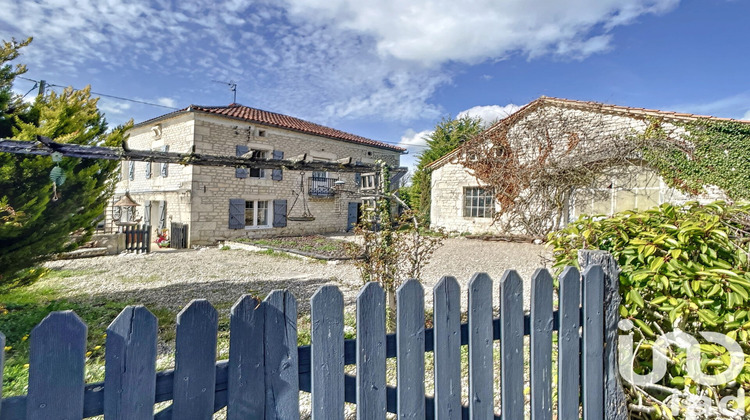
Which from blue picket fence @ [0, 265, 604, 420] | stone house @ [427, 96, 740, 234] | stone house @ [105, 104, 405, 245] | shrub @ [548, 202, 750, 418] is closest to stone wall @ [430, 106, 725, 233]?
stone house @ [427, 96, 740, 234]

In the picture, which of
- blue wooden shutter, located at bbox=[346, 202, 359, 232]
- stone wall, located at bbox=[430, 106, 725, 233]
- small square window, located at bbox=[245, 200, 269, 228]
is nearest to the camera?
stone wall, located at bbox=[430, 106, 725, 233]

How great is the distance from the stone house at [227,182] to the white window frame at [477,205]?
163 inches

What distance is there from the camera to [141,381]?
1021mm

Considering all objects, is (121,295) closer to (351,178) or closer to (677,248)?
(677,248)

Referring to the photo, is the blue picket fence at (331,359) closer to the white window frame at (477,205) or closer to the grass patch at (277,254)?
the grass patch at (277,254)

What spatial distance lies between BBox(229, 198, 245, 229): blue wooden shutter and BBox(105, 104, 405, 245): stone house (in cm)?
4

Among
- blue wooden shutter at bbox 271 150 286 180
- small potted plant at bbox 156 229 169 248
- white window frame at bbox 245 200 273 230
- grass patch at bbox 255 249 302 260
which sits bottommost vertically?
grass patch at bbox 255 249 302 260

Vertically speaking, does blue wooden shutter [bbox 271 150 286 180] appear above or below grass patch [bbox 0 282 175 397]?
above

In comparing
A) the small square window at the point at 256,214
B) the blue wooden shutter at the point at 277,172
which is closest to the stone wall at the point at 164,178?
the small square window at the point at 256,214

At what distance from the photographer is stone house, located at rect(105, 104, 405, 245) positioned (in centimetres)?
1241

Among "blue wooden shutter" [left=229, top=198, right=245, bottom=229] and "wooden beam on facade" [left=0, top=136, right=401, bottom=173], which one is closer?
"wooden beam on facade" [left=0, top=136, right=401, bottom=173]

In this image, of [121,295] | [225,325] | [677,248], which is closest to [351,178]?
[121,295]

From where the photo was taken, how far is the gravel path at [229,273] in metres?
5.53

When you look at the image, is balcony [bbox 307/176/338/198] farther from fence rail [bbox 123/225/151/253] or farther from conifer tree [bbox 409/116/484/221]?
fence rail [bbox 123/225/151/253]
